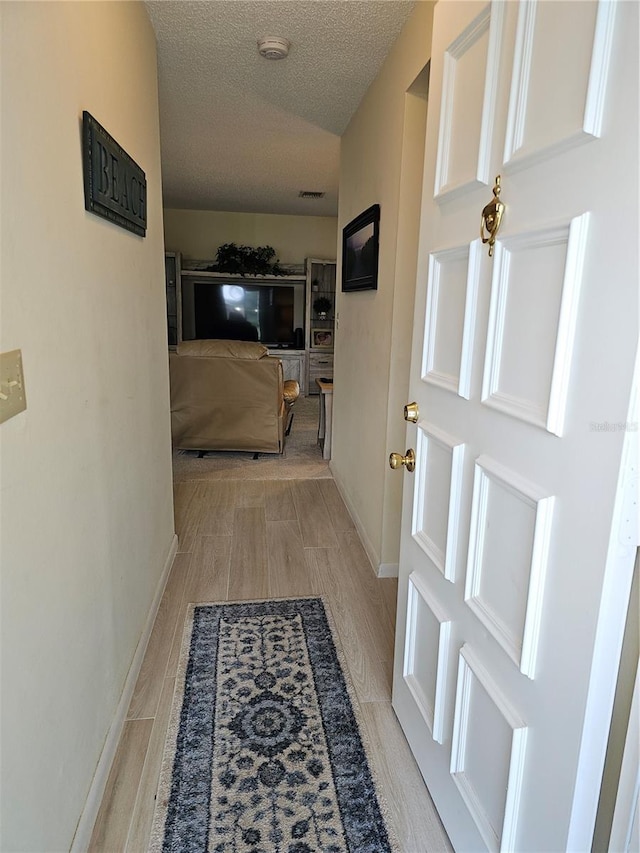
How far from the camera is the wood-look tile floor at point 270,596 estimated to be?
4.50ft

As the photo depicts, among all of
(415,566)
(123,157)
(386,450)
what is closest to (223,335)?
(386,450)

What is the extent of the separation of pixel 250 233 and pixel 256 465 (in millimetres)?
4201

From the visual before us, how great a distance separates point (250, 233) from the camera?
724 centimetres

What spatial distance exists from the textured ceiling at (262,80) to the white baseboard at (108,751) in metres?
2.40

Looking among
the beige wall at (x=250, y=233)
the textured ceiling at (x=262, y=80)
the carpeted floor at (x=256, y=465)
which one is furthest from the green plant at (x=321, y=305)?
the carpeted floor at (x=256, y=465)

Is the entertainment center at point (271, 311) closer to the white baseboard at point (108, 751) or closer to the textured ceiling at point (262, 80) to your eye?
the textured ceiling at point (262, 80)

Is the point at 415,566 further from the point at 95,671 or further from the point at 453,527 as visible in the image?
the point at 95,671

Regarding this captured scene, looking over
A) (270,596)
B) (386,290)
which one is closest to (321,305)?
(386,290)

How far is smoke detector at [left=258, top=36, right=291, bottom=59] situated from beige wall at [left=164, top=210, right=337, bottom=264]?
4.87 m

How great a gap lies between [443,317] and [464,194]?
27 cm

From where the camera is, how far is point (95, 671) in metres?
1.39

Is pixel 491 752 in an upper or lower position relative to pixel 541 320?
lower

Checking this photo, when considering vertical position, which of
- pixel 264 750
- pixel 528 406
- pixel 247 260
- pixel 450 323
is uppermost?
pixel 247 260

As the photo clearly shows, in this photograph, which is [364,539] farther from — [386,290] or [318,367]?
[318,367]
